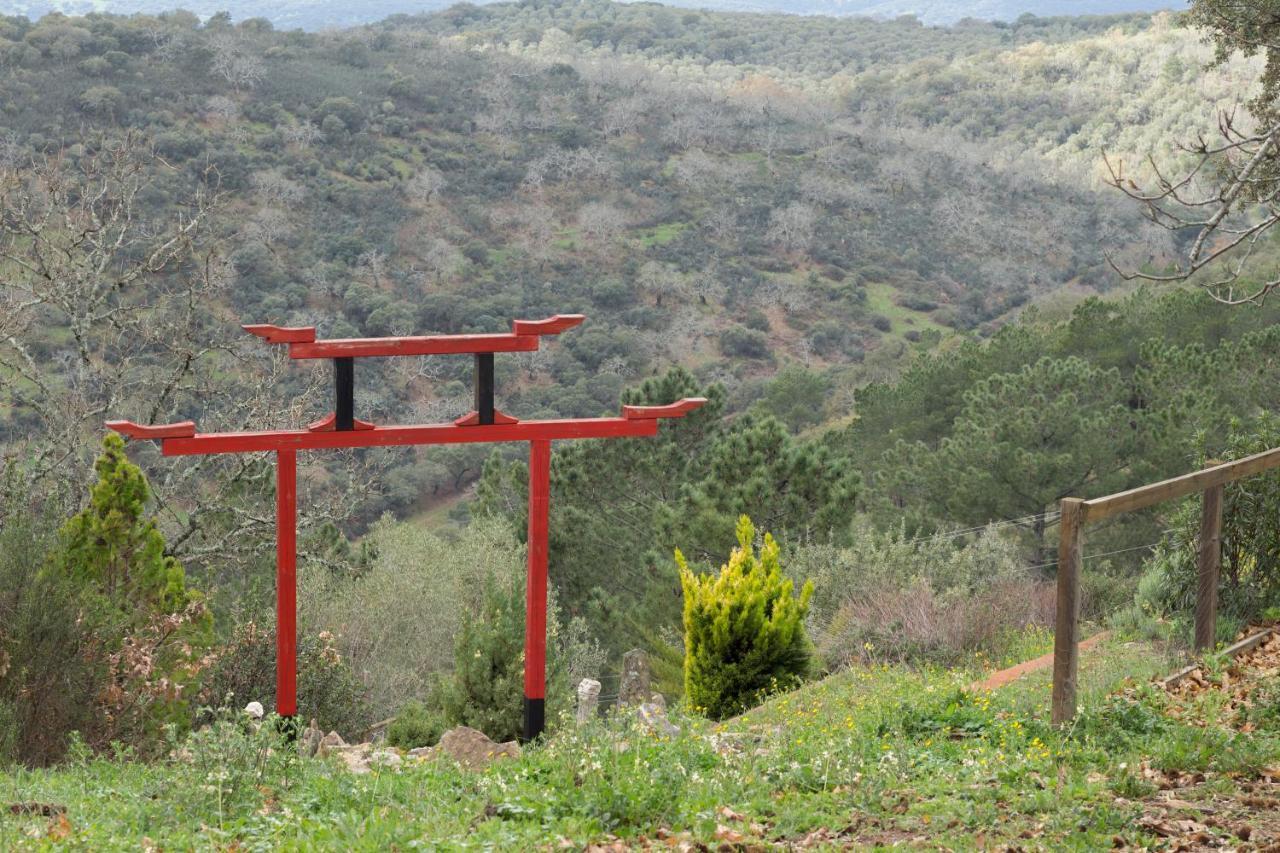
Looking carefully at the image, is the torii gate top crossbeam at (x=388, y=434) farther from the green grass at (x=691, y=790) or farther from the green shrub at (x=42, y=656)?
the green grass at (x=691, y=790)

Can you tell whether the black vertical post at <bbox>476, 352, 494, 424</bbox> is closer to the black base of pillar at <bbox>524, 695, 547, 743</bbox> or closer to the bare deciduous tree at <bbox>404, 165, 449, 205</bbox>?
the black base of pillar at <bbox>524, 695, 547, 743</bbox>

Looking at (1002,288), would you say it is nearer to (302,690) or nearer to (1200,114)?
(1200,114)

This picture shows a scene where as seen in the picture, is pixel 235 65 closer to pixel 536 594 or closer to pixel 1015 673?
pixel 536 594

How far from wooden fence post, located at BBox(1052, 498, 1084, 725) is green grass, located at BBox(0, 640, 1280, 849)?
10 cm

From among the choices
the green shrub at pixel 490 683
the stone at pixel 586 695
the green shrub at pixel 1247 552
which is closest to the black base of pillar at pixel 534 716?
the stone at pixel 586 695

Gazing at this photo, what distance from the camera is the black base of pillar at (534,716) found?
8945 millimetres

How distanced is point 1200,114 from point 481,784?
67537 mm

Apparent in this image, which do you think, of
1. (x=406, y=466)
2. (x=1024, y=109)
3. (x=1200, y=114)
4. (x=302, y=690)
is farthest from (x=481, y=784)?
(x=1024, y=109)

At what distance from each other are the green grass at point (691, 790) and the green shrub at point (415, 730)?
15.2ft

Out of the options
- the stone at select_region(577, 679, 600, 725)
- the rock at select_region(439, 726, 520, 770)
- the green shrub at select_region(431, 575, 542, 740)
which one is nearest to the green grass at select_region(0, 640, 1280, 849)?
the rock at select_region(439, 726, 520, 770)

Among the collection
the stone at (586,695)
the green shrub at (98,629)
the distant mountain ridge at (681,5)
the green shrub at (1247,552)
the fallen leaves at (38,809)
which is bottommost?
the stone at (586,695)

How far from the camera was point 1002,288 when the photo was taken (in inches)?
2443

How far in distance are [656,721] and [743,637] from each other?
2705 mm

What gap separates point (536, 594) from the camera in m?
8.86
